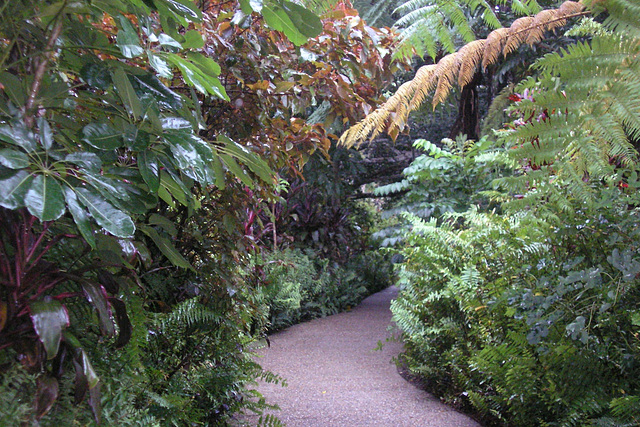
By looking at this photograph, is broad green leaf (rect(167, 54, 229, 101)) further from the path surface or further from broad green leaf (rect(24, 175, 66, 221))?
the path surface

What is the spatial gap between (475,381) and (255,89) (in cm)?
248

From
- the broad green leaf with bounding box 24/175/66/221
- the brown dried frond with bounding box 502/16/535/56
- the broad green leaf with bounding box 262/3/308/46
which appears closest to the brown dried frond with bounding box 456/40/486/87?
the brown dried frond with bounding box 502/16/535/56

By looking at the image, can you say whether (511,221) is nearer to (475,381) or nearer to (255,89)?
(475,381)

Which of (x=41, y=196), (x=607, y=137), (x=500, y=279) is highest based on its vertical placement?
(x=607, y=137)

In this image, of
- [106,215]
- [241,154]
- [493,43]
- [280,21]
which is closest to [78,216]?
[106,215]

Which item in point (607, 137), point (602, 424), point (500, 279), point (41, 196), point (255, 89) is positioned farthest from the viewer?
point (500, 279)

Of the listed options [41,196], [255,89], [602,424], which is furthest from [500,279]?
[41,196]

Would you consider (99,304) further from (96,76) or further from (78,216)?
(96,76)

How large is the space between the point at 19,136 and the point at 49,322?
17.7 inches

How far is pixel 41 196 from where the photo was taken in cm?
94

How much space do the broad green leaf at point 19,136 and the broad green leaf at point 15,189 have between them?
6cm

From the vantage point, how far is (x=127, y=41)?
1.21 meters

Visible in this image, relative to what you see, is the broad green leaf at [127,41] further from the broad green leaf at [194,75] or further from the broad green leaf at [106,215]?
the broad green leaf at [106,215]

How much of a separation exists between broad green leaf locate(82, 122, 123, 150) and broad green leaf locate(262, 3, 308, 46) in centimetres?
61
